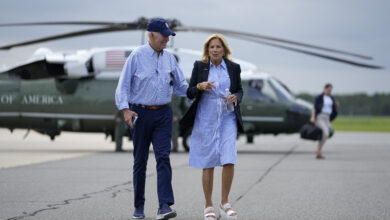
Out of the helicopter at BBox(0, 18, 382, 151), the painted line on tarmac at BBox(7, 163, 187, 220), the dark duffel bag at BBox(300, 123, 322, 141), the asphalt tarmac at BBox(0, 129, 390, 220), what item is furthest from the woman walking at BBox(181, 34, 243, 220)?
the helicopter at BBox(0, 18, 382, 151)

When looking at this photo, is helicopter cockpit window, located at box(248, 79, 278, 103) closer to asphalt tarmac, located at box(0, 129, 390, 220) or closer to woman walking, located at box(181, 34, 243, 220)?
asphalt tarmac, located at box(0, 129, 390, 220)

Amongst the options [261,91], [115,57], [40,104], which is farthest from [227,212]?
[40,104]

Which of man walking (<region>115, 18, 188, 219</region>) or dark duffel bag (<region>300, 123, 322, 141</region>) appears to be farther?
dark duffel bag (<region>300, 123, 322, 141</region>)

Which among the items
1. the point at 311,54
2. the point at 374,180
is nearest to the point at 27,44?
the point at 311,54

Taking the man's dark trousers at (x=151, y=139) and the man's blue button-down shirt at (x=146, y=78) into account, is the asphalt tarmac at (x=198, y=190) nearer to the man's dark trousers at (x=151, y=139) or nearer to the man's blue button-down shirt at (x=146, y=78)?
the man's dark trousers at (x=151, y=139)

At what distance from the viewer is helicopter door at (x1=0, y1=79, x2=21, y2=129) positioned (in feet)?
64.2

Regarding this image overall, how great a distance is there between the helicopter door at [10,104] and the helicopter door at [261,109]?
20.4ft

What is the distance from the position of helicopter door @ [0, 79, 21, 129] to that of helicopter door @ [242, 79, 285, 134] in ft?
20.4

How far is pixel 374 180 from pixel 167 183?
5099mm

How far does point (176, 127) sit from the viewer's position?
18.6m

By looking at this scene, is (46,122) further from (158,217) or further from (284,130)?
(158,217)

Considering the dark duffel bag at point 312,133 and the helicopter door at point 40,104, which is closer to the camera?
the dark duffel bag at point 312,133

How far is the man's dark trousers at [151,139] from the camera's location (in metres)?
6.48

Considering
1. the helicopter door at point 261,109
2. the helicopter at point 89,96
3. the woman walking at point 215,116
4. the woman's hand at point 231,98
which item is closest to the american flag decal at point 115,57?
the helicopter at point 89,96
